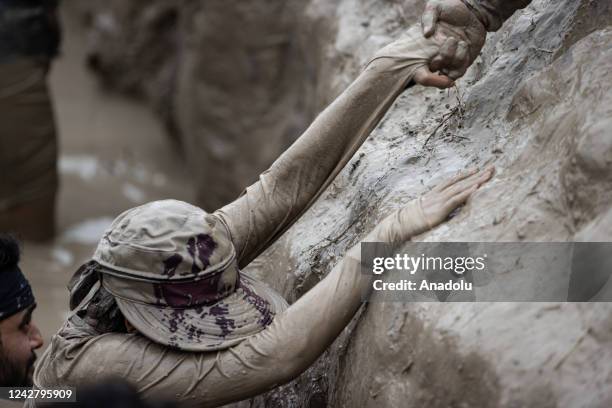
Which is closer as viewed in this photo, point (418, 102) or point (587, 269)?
point (587, 269)

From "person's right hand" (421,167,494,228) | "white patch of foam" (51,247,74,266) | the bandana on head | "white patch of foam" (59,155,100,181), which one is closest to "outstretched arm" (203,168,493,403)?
"person's right hand" (421,167,494,228)

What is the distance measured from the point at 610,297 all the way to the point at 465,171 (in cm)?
46

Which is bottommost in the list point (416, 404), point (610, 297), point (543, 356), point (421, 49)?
point (416, 404)

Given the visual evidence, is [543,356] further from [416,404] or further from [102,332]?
[102,332]

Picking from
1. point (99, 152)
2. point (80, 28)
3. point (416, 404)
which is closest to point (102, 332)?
point (416, 404)

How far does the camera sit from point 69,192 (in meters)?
5.28

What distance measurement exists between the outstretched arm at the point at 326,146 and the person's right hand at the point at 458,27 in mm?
23

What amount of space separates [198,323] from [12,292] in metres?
0.60

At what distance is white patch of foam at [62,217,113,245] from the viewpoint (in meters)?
4.79

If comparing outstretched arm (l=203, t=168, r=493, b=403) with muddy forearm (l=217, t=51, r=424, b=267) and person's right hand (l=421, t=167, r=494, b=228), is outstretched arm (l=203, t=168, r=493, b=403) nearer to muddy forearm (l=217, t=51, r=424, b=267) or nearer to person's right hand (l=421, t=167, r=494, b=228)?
person's right hand (l=421, t=167, r=494, b=228)

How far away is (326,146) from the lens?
1874 millimetres

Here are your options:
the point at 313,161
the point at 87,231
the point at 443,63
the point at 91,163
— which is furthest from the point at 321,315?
the point at 91,163

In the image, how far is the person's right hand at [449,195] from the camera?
5.18ft

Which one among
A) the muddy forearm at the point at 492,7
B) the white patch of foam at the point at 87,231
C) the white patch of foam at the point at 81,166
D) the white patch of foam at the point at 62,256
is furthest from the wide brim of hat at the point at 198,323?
the white patch of foam at the point at 81,166
